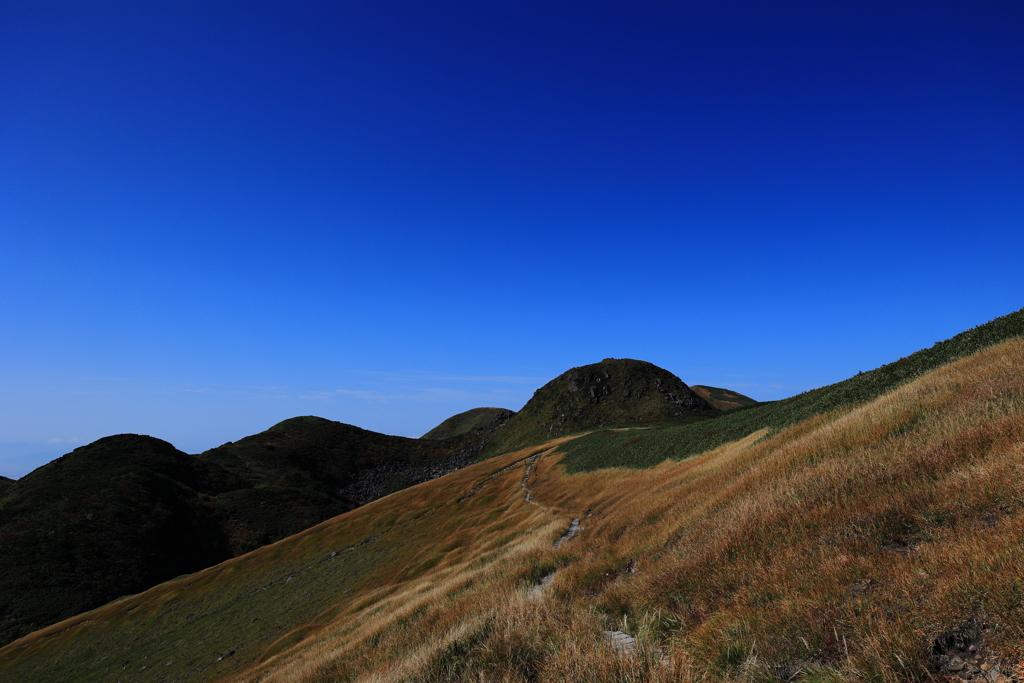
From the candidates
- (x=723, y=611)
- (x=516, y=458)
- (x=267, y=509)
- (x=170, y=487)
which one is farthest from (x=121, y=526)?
(x=723, y=611)

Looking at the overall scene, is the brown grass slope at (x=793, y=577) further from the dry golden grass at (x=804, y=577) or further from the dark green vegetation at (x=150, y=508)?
the dark green vegetation at (x=150, y=508)

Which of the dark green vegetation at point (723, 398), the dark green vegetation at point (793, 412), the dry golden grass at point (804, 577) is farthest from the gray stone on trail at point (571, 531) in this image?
the dark green vegetation at point (723, 398)

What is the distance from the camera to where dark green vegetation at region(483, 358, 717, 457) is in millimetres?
114938

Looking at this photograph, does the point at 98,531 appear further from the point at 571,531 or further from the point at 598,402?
the point at 598,402

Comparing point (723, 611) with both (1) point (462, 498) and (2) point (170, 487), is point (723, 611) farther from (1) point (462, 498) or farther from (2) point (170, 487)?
(2) point (170, 487)

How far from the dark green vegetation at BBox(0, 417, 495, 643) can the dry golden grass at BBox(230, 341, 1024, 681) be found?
84411mm

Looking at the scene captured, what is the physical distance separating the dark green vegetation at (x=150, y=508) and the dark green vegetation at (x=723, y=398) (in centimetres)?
8158

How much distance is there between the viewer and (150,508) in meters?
86.9

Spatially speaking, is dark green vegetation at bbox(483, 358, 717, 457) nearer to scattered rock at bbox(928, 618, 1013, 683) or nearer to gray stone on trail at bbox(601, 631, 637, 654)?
gray stone on trail at bbox(601, 631, 637, 654)

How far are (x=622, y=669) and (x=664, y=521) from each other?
10.6 m

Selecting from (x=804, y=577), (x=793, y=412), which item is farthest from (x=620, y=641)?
(x=793, y=412)

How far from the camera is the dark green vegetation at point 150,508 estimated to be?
6725 cm

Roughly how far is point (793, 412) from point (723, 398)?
13302 cm

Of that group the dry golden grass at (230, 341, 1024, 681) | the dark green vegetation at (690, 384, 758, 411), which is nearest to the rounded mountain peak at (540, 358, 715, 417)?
the dark green vegetation at (690, 384, 758, 411)
